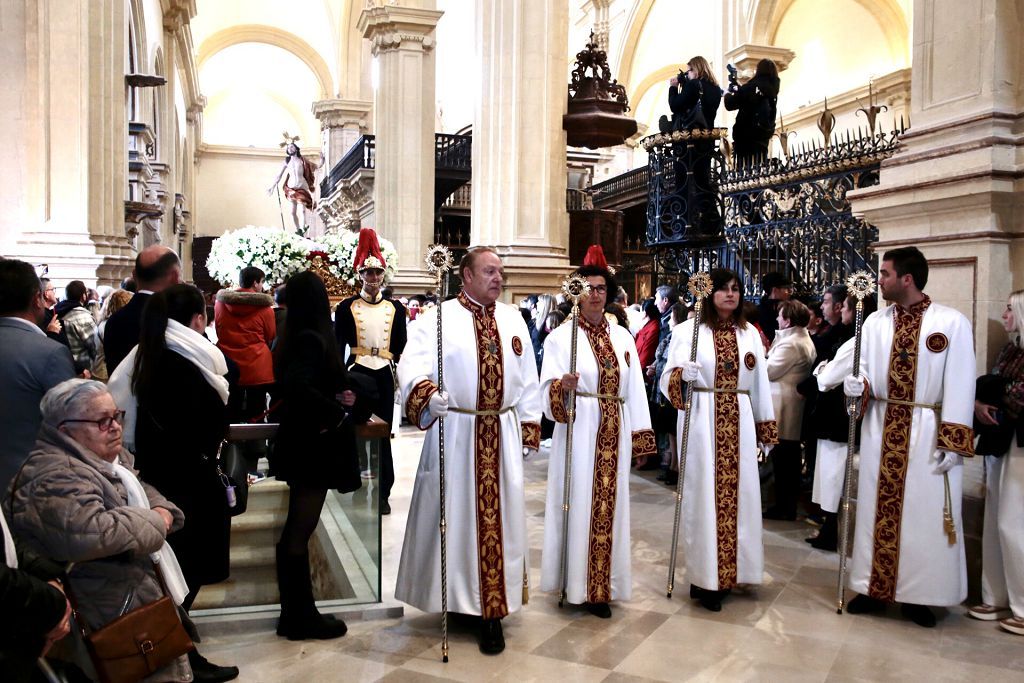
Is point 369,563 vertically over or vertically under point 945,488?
under

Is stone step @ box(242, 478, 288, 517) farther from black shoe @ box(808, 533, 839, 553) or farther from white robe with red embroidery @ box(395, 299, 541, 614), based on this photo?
black shoe @ box(808, 533, 839, 553)

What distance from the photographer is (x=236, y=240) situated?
27.1 feet

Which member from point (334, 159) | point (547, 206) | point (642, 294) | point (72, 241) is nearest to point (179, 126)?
point (334, 159)

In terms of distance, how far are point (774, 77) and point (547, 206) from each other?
9.34 ft

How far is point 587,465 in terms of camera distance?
450 cm

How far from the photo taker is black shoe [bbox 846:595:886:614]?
448 cm

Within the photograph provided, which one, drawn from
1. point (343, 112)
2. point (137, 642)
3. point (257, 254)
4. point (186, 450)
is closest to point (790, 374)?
point (186, 450)

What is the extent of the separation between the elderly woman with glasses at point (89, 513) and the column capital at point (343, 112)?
2305 cm

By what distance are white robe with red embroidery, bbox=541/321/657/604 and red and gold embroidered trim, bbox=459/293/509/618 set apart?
1.53 feet

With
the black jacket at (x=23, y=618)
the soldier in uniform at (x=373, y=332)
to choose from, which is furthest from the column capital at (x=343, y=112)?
the black jacket at (x=23, y=618)

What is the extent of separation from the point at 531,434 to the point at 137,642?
6.67ft

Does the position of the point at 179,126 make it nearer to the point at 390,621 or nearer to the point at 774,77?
the point at 774,77

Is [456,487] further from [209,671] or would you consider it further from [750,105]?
[750,105]

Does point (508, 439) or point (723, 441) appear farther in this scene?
point (723, 441)
